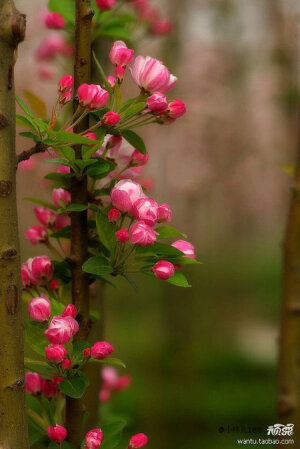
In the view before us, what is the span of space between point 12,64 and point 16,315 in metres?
0.21

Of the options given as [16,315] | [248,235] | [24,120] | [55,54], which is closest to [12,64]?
[24,120]

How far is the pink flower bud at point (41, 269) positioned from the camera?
0.58 m

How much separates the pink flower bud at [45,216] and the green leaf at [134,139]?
0.13 meters

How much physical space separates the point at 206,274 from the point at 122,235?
15.7ft

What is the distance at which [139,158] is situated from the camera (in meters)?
0.62

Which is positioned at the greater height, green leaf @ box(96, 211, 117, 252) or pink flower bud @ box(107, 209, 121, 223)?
pink flower bud @ box(107, 209, 121, 223)

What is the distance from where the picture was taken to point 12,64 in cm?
50

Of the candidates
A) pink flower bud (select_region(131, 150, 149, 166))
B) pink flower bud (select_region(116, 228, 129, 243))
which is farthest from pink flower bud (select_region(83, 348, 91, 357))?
pink flower bud (select_region(131, 150, 149, 166))

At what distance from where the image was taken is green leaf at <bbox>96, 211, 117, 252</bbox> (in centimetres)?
56

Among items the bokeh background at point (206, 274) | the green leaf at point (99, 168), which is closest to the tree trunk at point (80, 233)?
the green leaf at point (99, 168)

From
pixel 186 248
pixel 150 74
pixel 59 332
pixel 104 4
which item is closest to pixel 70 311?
pixel 59 332

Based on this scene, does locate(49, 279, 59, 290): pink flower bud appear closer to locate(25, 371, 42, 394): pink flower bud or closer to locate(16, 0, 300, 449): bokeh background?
locate(25, 371, 42, 394): pink flower bud

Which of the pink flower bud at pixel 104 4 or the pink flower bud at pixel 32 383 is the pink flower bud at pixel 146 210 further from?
the pink flower bud at pixel 104 4

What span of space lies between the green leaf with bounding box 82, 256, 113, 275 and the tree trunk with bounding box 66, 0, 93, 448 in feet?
0.09
